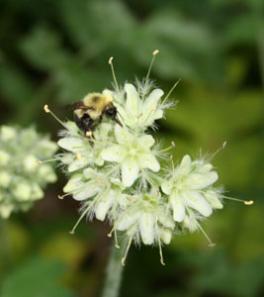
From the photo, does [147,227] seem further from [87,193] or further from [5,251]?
[5,251]

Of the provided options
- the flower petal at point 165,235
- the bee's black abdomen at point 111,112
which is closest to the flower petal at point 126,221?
the flower petal at point 165,235

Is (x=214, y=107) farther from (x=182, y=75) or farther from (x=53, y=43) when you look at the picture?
(x=53, y=43)

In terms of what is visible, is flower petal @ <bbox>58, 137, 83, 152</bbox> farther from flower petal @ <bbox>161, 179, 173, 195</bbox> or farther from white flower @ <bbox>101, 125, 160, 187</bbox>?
flower petal @ <bbox>161, 179, 173, 195</bbox>

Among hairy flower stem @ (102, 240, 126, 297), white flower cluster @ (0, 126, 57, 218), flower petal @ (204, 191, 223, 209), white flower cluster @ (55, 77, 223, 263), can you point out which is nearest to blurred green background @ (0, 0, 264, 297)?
white flower cluster @ (0, 126, 57, 218)

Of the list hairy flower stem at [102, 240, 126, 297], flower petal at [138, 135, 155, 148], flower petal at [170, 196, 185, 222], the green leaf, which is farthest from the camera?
the green leaf

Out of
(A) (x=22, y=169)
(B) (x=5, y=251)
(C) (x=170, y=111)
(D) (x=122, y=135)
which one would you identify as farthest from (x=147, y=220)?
(C) (x=170, y=111)

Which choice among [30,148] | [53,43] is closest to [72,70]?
[53,43]

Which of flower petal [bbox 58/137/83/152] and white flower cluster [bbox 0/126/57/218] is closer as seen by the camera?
flower petal [bbox 58/137/83/152]
